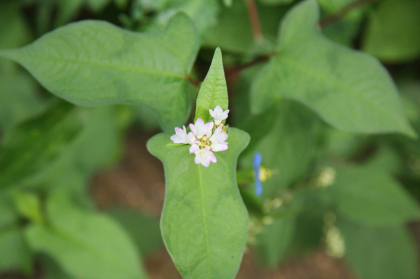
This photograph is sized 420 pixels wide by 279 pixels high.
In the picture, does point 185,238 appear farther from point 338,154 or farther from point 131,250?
point 338,154

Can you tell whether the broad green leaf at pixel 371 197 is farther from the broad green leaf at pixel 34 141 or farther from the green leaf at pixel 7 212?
the green leaf at pixel 7 212

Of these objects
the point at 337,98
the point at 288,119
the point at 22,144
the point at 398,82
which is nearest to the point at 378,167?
the point at 398,82

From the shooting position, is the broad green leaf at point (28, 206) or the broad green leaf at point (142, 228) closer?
the broad green leaf at point (28, 206)

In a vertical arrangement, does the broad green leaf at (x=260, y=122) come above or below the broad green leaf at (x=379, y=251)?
above

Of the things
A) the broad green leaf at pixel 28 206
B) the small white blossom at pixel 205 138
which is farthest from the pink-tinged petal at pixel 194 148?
the broad green leaf at pixel 28 206

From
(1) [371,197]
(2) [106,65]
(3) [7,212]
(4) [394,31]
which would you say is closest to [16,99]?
(3) [7,212]
